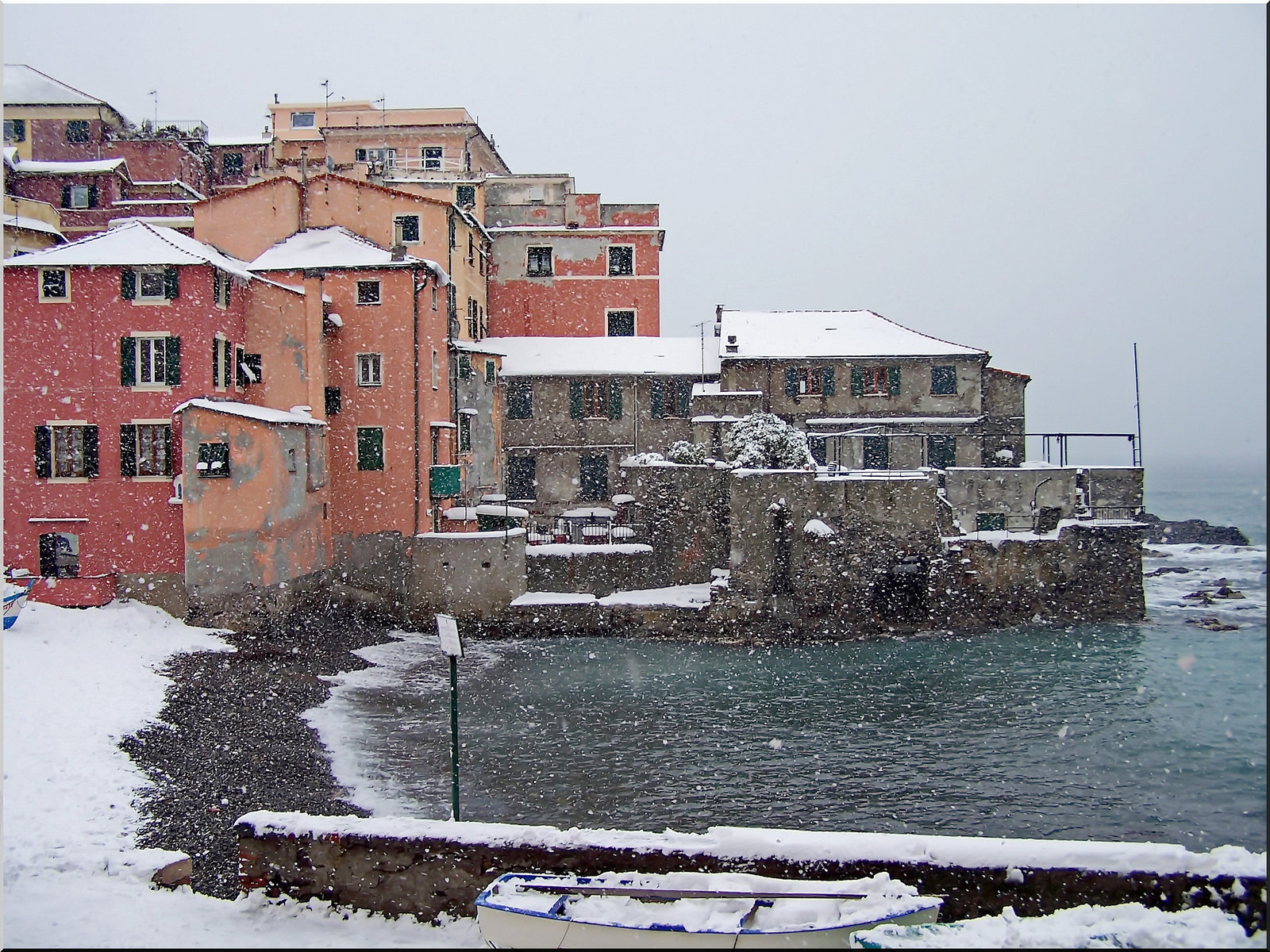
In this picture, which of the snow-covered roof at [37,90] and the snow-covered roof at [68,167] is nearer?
the snow-covered roof at [68,167]

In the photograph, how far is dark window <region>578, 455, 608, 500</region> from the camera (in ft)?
112

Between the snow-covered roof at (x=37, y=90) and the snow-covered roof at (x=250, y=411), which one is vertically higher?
the snow-covered roof at (x=37, y=90)

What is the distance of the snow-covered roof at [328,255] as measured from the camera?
2733 centimetres

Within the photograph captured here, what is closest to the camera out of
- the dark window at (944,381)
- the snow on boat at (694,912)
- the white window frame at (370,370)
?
the snow on boat at (694,912)

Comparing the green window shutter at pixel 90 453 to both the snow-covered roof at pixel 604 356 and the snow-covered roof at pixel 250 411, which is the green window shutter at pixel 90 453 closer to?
the snow-covered roof at pixel 250 411

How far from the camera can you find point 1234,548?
45188 millimetres

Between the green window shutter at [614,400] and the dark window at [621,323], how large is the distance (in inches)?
217

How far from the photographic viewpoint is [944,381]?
34312mm

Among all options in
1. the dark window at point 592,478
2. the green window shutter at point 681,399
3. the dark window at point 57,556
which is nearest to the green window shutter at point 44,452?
the dark window at point 57,556

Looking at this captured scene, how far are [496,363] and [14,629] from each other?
1927cm

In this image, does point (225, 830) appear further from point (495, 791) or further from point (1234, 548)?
point (1234, 548)

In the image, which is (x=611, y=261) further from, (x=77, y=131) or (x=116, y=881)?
(x=116, y=881)

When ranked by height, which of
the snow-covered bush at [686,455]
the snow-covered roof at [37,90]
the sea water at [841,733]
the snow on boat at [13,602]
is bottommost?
the sea water at [841,733]

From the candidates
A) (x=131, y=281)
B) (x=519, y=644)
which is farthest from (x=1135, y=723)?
(x=131, y=281)
